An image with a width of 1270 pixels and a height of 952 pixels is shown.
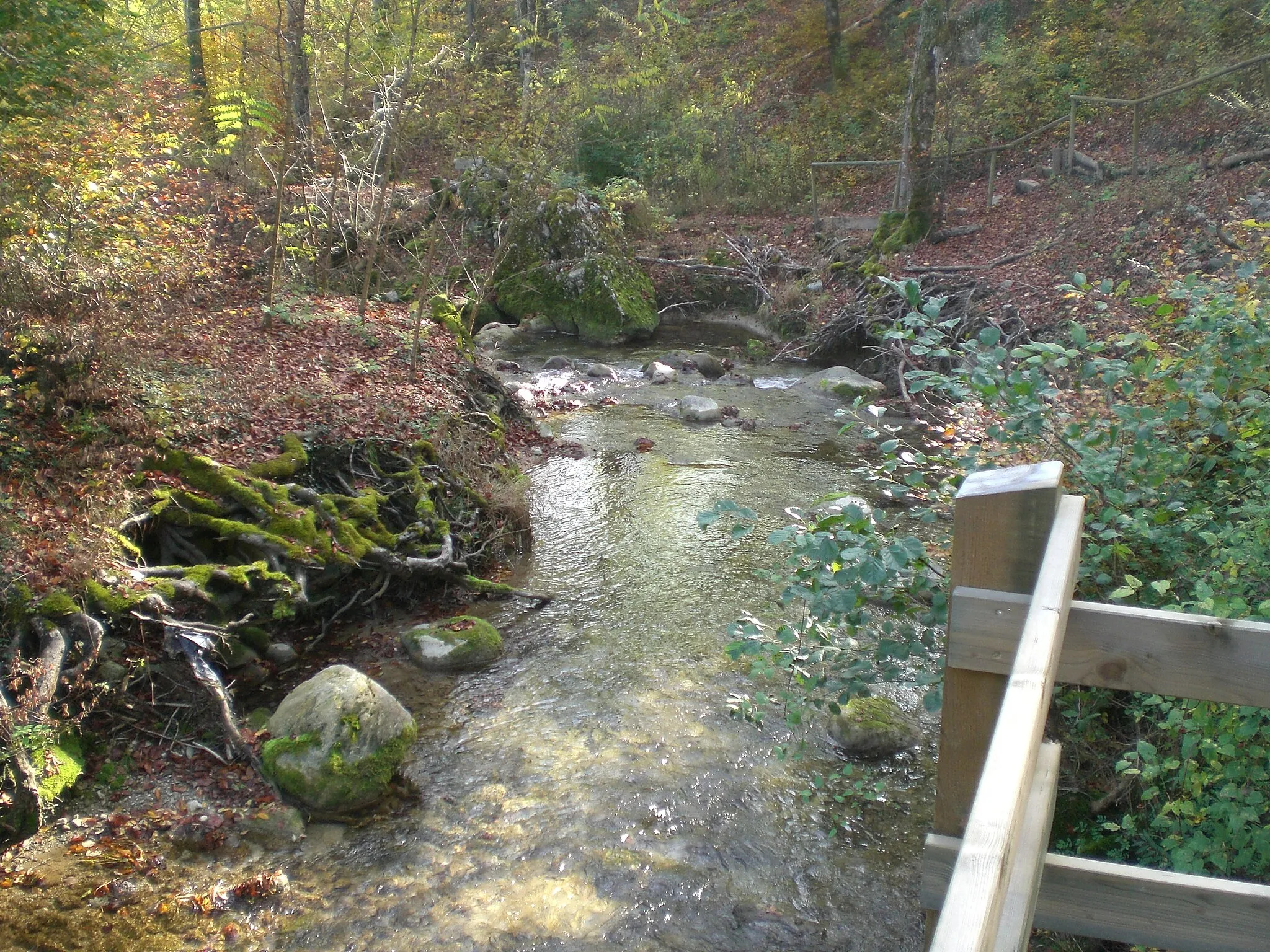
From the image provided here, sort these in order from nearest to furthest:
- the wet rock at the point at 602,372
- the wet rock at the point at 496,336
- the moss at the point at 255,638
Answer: the moss at the point at 255,638
the wet rock at the point at 602,372
the wet rock at the point at 496,336

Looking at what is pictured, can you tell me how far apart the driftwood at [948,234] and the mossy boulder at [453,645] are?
43.6ft

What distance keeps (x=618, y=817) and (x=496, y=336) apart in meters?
13.0

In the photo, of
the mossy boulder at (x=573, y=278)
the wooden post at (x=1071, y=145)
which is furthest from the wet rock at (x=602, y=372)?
the wooden post at (x=1071, y=145)

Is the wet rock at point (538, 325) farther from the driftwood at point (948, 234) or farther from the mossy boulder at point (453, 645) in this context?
the mossy boulder at point (453, 645)

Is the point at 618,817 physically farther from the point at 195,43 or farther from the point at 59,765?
the point at 195,43

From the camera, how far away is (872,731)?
17.4 ft

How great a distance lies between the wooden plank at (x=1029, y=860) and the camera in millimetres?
1303

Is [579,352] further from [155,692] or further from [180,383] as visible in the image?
[155,692]

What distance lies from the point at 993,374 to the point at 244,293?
9.26 m

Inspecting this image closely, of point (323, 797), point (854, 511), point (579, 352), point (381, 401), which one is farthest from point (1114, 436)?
point (579, 352)

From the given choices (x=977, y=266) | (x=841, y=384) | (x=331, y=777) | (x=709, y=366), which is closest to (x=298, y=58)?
(x=709, y=366)

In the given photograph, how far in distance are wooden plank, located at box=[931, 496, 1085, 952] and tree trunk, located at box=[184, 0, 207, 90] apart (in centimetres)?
2181

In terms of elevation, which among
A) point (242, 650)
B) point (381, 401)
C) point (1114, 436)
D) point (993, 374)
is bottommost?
point (242, 650)

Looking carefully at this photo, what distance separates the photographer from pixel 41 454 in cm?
562
